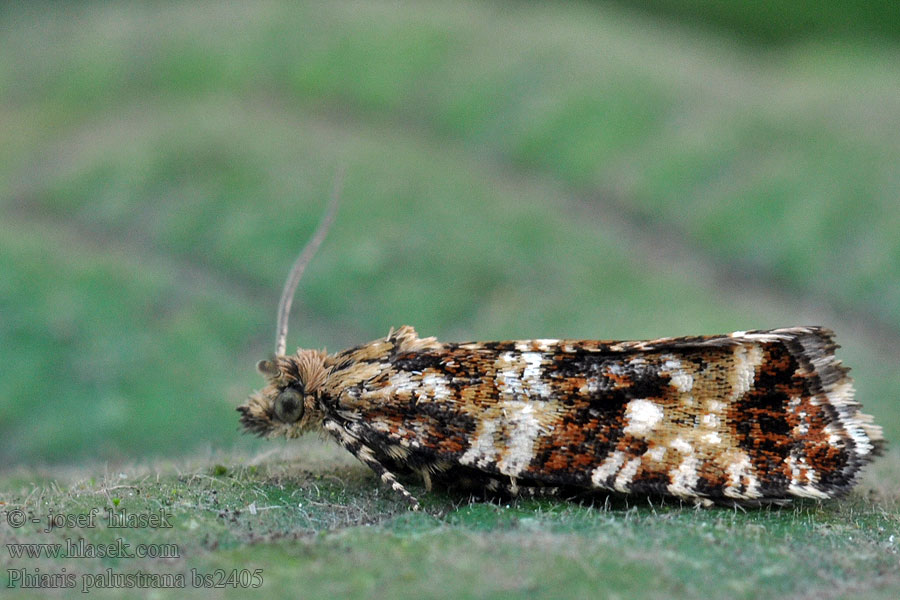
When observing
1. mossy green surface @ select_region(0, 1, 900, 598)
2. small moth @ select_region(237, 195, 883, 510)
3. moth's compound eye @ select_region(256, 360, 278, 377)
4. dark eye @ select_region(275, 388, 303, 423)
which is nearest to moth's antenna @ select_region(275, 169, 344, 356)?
moth's compound eye @ select_region(256, 360, 278, 377)

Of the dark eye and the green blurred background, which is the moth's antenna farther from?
the green blurred background

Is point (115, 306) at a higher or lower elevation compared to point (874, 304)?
lower

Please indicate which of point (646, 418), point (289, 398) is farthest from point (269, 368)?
point (646, 418)

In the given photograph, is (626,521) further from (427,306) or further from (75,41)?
(75,41)

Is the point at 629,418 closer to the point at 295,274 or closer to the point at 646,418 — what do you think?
the point at 646,418

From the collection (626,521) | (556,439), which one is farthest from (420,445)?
(626,521)

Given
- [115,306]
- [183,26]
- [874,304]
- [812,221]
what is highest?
[183,26]

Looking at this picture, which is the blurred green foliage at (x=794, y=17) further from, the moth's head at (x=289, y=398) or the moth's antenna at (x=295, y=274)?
the moth's head at (x=289, y=398)
